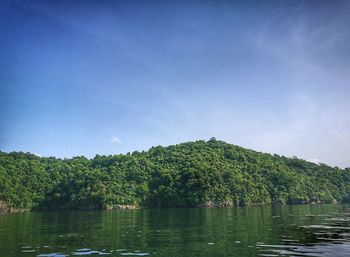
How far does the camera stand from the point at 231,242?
39438 millimetres

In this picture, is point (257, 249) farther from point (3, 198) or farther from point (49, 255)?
point (3, 198)

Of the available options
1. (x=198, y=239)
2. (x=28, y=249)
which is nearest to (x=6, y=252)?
(x=28, y=249)

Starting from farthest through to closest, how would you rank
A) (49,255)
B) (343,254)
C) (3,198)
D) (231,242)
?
(3,198) < (231,242) < (49,255) < (343,254)

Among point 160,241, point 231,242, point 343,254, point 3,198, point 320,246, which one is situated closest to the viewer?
point 343,254

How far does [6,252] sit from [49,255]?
5.28m

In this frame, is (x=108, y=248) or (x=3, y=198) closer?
(x=108, y=248)

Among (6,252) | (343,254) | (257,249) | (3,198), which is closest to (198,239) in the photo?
(257,249)

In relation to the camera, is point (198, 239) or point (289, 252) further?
point (198, 239)

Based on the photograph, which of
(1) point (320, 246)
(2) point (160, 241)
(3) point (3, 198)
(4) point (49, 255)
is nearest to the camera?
(4) point (49, 255)

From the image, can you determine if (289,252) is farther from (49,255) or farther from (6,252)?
(6,252)

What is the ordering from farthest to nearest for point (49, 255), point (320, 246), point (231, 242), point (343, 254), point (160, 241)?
point (160, 241), point (231, 242), point (320, 246), point (49, 255), point (343, 254)

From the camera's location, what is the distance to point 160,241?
42.0 meters

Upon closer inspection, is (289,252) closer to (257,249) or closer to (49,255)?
(257,249)

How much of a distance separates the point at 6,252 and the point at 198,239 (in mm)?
21451
